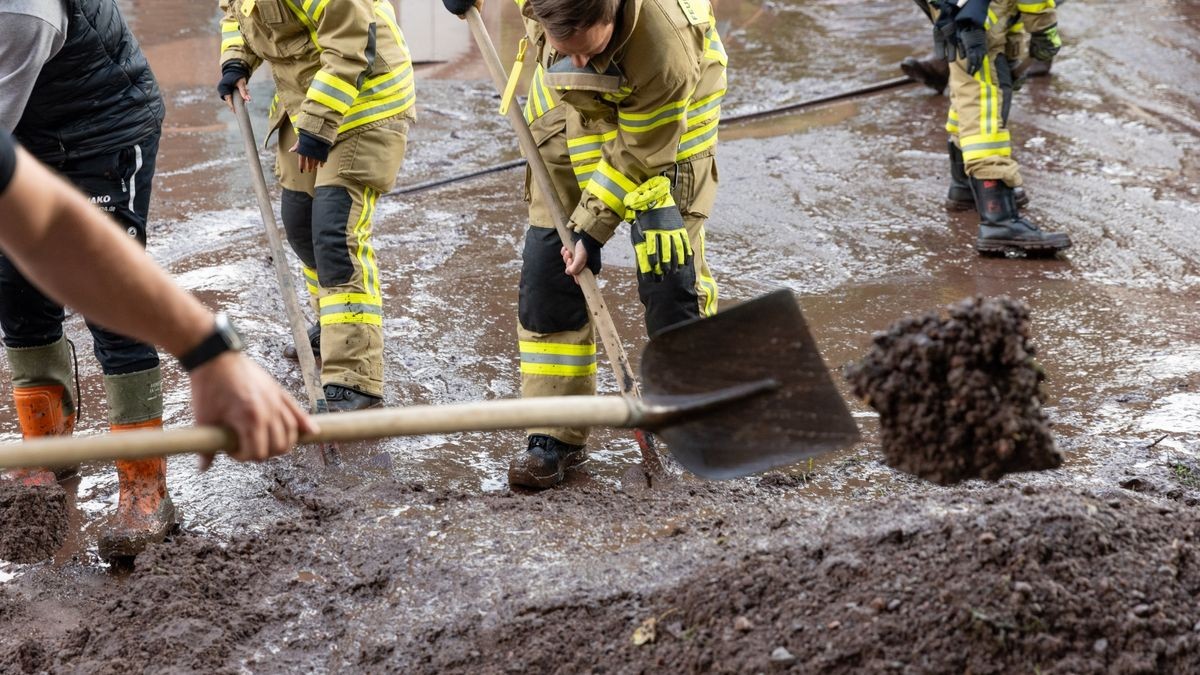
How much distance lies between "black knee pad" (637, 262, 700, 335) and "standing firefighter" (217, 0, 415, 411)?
1173mm

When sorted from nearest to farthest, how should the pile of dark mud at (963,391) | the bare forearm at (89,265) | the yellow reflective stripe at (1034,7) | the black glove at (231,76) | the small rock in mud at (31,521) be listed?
the bare forearm at (89,265), the pile of dark mud at (963,391), the small rock in mud at (31,521), the black glove at (231,76), the yellow reflective stripe at (1034,7)

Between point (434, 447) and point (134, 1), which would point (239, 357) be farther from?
point (134, 1)

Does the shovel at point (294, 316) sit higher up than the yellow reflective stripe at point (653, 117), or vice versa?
the yellow reflective stripe at point (653, 117)

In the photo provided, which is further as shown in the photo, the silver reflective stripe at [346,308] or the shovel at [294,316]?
the silver reflective stripe at [346,308]

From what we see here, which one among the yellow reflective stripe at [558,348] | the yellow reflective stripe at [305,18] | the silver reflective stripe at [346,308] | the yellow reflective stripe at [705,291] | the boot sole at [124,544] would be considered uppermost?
the yellow reflective stripe at [305,18]

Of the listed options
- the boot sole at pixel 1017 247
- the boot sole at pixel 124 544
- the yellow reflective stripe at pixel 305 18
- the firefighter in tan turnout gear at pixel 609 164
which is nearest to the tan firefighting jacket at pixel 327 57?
the yellow reflective stripe at pixel 305 18

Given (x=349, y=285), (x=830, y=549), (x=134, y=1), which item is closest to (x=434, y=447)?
(x=349, y=285)

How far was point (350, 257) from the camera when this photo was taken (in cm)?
444

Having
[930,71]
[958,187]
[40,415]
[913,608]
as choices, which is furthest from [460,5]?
[930,71]

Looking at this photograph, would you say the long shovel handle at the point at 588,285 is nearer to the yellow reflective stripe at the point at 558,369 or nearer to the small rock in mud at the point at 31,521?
the yellow reflective stripe at the point at 558,369

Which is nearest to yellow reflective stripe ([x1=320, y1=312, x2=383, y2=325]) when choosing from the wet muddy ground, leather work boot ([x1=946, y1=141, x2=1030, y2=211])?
the wet muddy ground

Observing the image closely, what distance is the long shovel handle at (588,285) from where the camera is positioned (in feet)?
12.6

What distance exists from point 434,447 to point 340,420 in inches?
78.3

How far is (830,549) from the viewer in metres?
2.92
